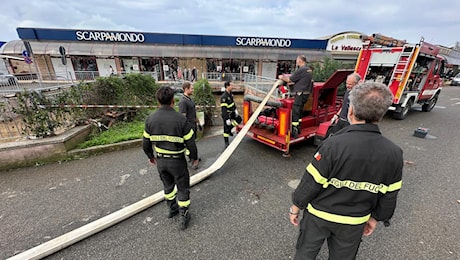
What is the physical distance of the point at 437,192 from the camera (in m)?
3.35

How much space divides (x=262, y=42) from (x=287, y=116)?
1913 centimetres

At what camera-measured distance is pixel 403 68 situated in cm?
686

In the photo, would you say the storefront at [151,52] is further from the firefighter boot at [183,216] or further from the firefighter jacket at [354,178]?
the firefighter jacket at [354,178]

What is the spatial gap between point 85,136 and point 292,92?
533 cm

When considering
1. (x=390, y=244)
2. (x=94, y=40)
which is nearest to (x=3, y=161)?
(x=390, y=244)

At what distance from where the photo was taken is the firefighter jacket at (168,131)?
7.45 ft

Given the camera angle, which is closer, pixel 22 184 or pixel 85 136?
pixel 22 184

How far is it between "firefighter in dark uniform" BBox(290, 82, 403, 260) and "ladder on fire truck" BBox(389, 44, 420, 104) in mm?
6918

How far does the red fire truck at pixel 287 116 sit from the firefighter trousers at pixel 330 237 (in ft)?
8.96

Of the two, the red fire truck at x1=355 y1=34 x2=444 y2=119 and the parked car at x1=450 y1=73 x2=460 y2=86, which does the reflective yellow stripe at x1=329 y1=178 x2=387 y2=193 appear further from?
the parked car at x1=450 y1=73 x2=460 y2=86

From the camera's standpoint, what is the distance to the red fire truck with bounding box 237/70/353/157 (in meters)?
4.28

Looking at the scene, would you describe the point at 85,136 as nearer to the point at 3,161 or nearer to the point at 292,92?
the point at 3,161

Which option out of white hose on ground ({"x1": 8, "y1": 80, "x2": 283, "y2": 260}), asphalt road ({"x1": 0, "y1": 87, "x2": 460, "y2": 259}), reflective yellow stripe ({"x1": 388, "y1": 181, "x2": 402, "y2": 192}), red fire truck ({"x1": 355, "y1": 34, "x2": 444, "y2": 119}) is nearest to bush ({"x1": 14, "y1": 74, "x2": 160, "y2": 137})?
asphalt road ({"x1": 0, "y1": 87, "x2": 460, "y2": 259})

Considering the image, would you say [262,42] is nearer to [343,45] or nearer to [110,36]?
[343,45]
